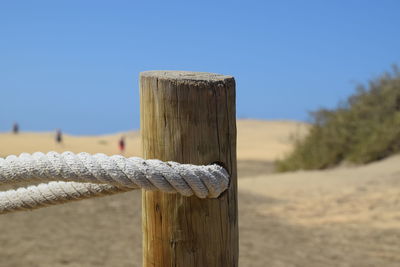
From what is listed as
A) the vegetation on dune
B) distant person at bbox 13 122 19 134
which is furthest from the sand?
distant person at bbox 13 122 19 134

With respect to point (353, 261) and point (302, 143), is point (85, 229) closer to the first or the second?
point (353, 261)

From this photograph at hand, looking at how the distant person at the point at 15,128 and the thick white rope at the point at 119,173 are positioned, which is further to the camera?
the distant person at the point at 15,128

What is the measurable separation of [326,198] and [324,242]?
9.87 ft

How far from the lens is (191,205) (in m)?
2.13

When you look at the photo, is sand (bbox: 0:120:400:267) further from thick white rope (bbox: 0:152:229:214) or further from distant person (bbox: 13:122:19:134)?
distant person (bbox: 13:122:19:134)

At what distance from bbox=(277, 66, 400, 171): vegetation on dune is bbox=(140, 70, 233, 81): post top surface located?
12.2 metres

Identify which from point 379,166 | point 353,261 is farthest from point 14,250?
point 379,166

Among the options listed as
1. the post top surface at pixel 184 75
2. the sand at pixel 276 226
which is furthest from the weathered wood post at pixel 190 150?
the sand at pixel 276 226

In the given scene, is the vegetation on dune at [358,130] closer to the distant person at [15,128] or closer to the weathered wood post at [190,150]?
the weathered wood post at [190,150]

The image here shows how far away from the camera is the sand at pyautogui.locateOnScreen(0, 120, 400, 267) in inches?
244

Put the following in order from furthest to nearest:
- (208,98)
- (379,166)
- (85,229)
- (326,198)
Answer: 1. (379,166)
2. (326,198)
3. (85,229)
4. (208,98)

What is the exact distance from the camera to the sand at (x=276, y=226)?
6203 millimetres

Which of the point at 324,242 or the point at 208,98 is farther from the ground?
the point at 208,98

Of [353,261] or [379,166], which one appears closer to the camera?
[353,261]
